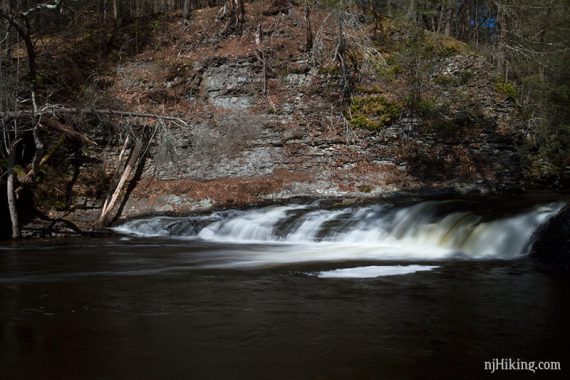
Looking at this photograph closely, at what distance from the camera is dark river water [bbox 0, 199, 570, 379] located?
3.87 m

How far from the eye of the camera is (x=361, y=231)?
1129 centimetres

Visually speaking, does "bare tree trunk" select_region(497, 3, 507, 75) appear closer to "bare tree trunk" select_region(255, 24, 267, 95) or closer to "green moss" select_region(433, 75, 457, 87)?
"green moss" select_region(433, 75, 457, 87)

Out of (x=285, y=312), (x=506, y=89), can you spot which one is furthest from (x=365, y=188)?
(x=285, y=312)

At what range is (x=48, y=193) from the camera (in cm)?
1455

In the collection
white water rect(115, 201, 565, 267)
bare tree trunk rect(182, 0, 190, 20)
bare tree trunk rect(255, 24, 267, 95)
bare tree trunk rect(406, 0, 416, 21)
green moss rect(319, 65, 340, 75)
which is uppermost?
bare tree trunk rect(182, 0, 190, 20)

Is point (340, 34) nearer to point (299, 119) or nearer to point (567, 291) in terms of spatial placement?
point (299, 119)

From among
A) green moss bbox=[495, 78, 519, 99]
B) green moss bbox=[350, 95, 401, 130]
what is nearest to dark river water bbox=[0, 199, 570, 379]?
green moss bbox=[350, 95, 401, 130]

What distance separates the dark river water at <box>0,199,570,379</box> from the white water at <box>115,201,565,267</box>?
92 mm

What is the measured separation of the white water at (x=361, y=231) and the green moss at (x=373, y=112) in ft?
16.5

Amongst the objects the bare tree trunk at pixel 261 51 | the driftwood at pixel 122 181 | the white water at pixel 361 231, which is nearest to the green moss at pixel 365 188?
the white water at pixel 361 231

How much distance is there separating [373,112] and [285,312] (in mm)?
13179

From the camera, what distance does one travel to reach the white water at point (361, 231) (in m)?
9.18

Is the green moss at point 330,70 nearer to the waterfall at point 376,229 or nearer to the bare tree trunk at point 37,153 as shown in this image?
the waterfall at point 376,229

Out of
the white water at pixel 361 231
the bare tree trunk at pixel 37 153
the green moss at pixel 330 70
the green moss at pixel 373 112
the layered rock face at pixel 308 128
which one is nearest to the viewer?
the white water at pixel 361 231
